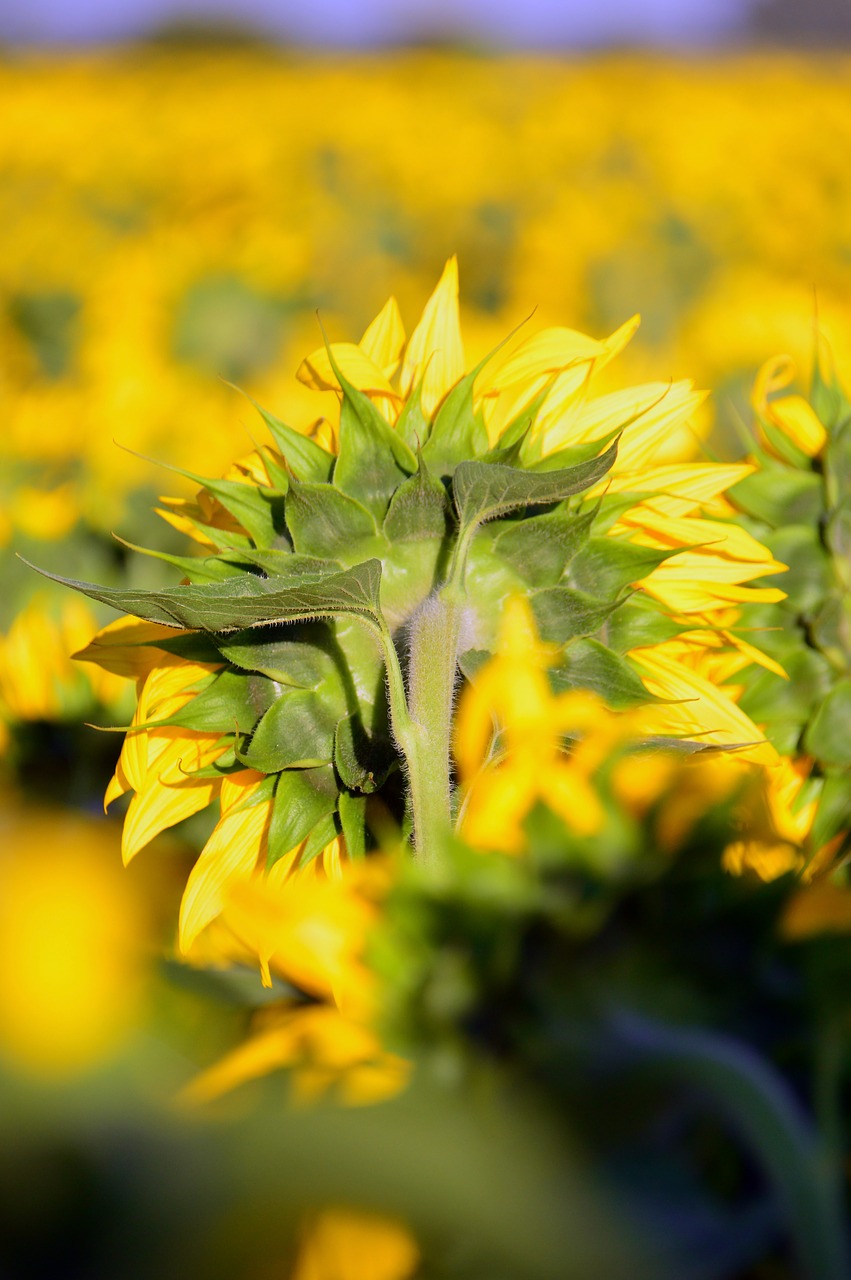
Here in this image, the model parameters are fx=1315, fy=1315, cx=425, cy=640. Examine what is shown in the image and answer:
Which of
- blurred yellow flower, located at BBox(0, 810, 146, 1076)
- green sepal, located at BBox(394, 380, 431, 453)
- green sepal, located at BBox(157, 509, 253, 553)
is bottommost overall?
blurred yellow flower, located at BBox(0, 810, 146, 1076)

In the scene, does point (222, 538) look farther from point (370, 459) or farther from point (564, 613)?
point (564, 613)

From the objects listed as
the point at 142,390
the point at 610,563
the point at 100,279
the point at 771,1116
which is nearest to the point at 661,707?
the point at 610,563

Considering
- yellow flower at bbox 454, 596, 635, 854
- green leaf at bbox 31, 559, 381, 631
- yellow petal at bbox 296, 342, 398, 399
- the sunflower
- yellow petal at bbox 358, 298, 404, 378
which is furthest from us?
yellow petal at bbox 358, 298, 404, 378

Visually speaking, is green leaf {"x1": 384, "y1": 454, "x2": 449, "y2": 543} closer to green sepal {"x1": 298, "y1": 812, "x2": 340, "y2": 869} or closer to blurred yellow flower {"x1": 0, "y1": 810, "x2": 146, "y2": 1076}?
green sepal {"x1": 298, "y1": 812, "x2": 340, "y2": 869}

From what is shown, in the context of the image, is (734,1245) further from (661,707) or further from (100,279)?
(100,279)

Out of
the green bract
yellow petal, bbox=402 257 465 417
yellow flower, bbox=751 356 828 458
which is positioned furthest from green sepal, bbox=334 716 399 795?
yellow flower, bbox=751 356 828 458

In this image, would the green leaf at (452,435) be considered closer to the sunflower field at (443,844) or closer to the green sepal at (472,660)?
the sunflower field at (443,844)

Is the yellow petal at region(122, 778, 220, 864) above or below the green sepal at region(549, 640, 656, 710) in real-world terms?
below

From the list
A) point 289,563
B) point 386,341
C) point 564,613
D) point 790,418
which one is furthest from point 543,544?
point 790,418
